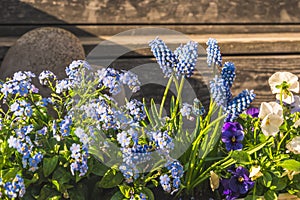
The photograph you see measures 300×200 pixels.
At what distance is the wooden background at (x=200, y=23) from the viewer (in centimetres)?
335

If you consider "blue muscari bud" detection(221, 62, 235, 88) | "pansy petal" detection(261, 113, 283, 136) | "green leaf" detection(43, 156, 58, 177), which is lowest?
"green leaf" detection(43, 156, 58, 177)

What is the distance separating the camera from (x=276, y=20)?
3.73 m

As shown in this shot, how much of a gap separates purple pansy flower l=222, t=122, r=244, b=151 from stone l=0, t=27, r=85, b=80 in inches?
44.2

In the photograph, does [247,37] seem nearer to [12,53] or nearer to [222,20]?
[222,20]

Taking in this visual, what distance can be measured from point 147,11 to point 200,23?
33 centimetres

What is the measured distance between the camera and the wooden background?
11.0ft

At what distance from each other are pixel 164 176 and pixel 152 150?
14 cm

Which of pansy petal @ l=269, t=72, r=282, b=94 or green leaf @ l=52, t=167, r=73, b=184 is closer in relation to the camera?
green leaf @ l=52, t=167, r=73, b=184

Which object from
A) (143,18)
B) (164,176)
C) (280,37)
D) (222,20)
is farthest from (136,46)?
A: (164,176)

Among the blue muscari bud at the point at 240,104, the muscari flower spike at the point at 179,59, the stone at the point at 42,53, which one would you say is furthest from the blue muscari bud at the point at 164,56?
the stone at the point at 42,53

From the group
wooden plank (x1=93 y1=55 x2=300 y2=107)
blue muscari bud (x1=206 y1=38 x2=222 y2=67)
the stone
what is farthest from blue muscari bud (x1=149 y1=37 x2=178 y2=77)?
wooden plank (x1=93 y1=55 x2=300 y2=107)

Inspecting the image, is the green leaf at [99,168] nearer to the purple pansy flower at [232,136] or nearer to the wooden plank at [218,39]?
the purple pansy flower at [232,136]

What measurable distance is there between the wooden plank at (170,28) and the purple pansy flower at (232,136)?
1571mm

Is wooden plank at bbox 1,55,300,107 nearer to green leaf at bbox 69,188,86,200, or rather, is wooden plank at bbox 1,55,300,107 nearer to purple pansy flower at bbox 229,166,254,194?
purple pansy flower at bbox 229,166,254,194
